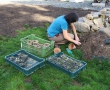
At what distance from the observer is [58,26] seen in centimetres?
546

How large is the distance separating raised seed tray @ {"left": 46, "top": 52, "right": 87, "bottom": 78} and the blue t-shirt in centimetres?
81

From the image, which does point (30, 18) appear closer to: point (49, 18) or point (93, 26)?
point (49, 18)

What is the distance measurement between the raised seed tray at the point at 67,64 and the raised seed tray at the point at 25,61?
303mm

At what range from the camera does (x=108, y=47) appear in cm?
536

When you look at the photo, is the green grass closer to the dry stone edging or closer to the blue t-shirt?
the blue t-shirt

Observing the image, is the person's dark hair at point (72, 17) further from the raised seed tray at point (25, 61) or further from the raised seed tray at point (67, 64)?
the raised seed tray at point (25, 61)

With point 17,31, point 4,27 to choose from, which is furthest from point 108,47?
point 4,27

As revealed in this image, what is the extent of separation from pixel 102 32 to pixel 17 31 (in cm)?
286

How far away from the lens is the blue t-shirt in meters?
5.26

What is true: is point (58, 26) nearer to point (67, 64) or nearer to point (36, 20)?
point (67, 64)

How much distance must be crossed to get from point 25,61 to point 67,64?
1023 millimetres

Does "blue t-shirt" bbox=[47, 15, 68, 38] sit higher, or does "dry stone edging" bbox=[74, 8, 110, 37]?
"blue t-shirt" bbox=[47, 15, 68, 38]

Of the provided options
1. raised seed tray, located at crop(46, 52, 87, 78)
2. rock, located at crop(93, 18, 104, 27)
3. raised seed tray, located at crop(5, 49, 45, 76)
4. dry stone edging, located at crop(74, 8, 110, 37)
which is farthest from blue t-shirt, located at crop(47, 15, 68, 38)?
rock, located at crop(93, 18, 104, 27)

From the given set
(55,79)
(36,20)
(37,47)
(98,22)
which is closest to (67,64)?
(55,79)
